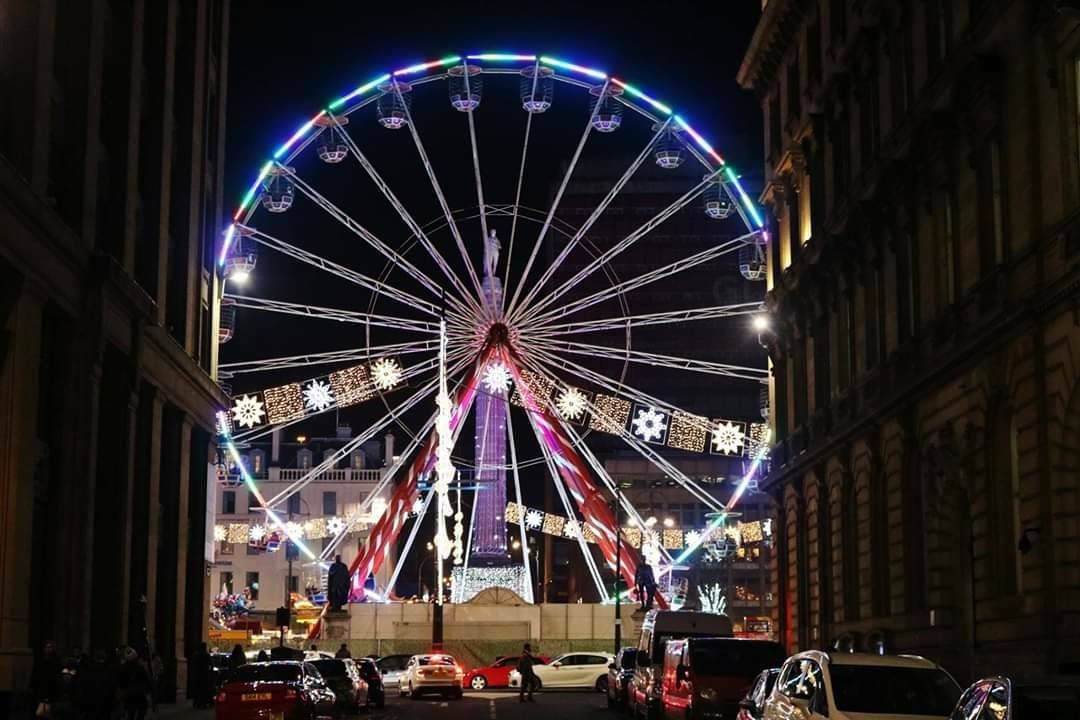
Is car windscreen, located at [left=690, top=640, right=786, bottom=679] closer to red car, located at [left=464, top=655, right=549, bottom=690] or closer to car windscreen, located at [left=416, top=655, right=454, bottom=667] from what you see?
car windscreen, located at [left=416, top=655, right=454, bottom=667]

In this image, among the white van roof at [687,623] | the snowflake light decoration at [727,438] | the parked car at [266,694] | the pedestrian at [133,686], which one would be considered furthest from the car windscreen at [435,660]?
the parked car at [266,694]

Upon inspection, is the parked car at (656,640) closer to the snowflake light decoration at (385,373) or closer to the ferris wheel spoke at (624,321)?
the ferris wheel spoke at (624,321)

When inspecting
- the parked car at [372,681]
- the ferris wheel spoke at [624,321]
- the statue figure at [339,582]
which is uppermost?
the ferris wheel spoke at [624,321]

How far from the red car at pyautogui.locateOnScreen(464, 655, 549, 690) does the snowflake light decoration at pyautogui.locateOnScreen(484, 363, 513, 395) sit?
13.5 metres

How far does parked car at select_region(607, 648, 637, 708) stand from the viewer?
44500 mm

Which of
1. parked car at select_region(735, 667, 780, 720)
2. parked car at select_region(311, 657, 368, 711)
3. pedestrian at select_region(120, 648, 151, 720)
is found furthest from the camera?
parked car at select_region(311, 657, 368, 711)

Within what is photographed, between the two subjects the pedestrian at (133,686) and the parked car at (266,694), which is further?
the pedestrian at (133,686)

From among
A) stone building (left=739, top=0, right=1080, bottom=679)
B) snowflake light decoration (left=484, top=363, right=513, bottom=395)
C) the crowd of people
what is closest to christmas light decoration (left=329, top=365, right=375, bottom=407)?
snowflake light decoration (left=484, top=363, right=513, bottom=395)

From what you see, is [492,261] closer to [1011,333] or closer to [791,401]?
[791,401]

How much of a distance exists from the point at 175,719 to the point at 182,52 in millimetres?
21902

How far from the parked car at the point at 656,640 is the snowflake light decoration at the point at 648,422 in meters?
19.1

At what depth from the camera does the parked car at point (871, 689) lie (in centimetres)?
1970

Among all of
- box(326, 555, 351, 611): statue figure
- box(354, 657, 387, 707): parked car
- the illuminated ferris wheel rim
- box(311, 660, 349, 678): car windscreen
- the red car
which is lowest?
the red car

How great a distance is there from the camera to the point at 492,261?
224 ft
